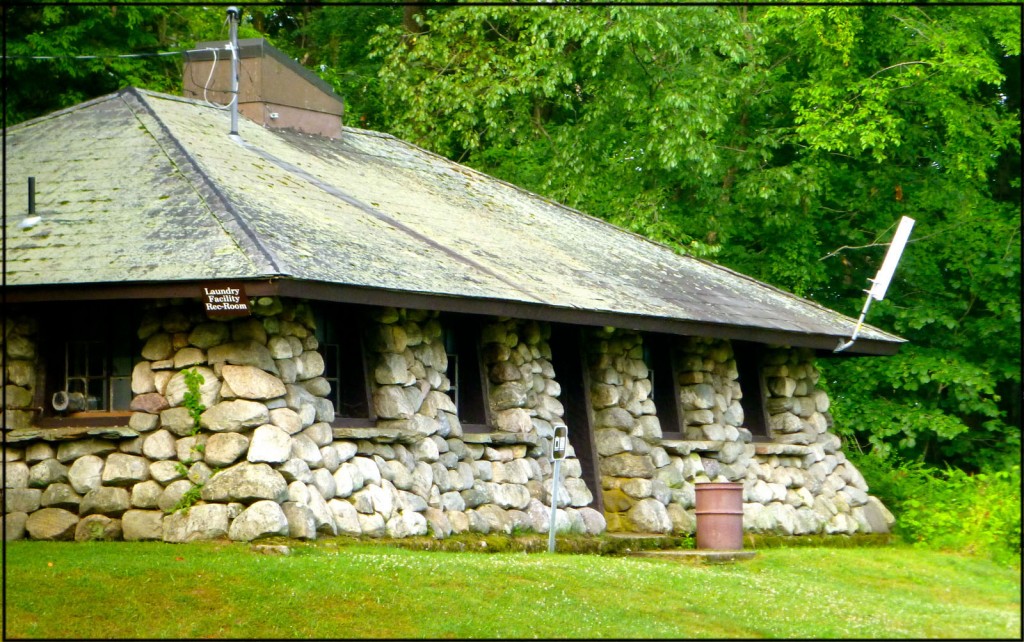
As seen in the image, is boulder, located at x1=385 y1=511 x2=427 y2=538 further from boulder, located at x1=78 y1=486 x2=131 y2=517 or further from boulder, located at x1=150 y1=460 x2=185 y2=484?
boulder, located at x1=78 y1=486 x2=131 y2=517

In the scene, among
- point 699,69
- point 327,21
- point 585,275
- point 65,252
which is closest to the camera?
point 65,252

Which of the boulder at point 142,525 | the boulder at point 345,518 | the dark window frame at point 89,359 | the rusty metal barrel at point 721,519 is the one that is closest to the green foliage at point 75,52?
the dark window frame at point 89,359

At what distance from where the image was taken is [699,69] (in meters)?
24.0

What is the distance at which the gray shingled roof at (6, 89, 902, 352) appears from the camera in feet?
40.9

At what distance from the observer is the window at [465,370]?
15.1m

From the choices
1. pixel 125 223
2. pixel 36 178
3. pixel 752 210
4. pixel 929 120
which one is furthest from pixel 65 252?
pixel 929 120

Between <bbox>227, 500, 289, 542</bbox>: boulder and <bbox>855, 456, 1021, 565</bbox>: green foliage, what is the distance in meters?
6.87

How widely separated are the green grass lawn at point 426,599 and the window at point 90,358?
1.46m

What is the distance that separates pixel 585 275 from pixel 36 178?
18.8ft

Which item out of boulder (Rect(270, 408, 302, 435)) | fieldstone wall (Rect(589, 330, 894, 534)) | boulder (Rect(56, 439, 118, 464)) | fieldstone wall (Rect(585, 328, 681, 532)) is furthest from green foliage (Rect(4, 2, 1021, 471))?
boulder (Rect(270, 408, 302, 435))

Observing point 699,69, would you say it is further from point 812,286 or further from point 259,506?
point 259,506

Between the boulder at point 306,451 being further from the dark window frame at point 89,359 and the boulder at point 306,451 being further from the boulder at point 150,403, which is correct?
the dark window frame at point 89,359

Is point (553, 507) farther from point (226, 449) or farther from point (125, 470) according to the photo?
point (125, 470)

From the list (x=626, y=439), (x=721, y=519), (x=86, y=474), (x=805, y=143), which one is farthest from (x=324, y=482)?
(x=805, y=143)
